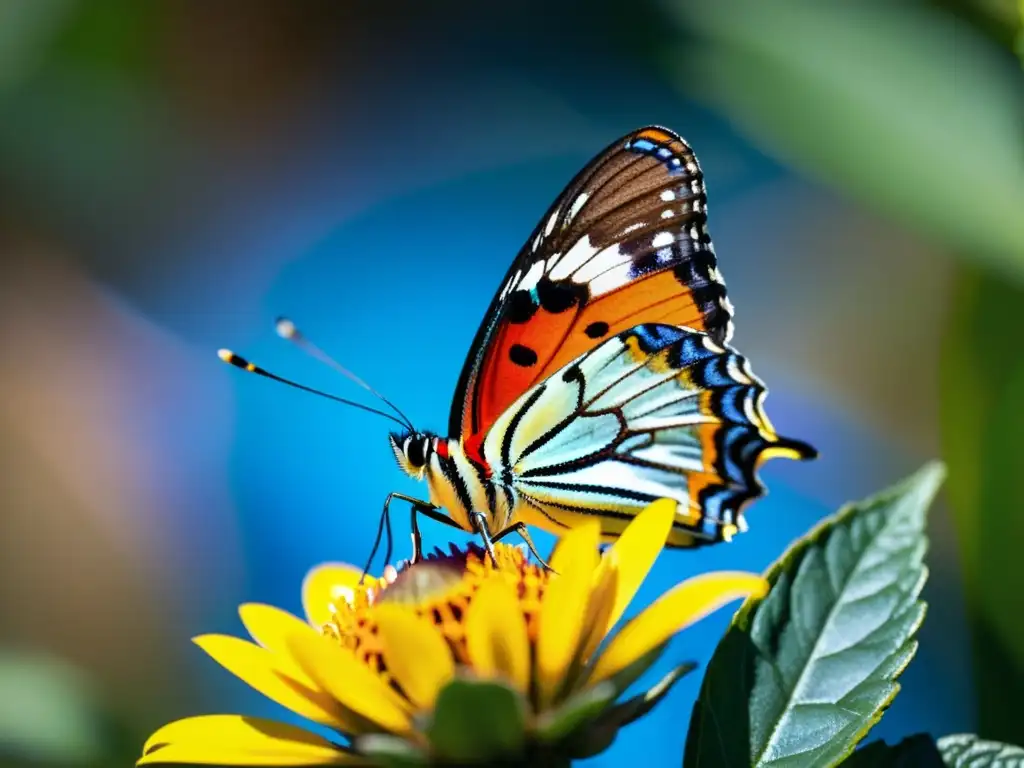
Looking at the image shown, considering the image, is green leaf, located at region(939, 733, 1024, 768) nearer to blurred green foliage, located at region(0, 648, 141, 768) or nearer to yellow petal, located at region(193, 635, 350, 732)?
yellow petal, located at region(193, 635, 350, 732)

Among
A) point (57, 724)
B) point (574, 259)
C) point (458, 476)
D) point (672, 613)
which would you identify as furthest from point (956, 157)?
point (57, 724)

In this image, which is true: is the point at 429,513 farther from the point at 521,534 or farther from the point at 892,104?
the point at 892,104

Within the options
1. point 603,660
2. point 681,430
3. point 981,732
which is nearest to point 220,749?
point 603,660

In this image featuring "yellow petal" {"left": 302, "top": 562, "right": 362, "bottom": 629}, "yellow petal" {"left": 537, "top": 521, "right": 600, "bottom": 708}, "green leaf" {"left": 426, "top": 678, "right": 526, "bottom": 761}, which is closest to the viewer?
"green leaf" {"left": 426, "top": 678, "right": 526, "bottom": 761}

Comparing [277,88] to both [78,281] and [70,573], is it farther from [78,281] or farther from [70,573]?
[70,573]

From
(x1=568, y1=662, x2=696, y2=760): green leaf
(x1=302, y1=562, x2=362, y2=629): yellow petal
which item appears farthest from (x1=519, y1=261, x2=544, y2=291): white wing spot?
(x1=568, y1=662, x2=696, y2=760): green leaf

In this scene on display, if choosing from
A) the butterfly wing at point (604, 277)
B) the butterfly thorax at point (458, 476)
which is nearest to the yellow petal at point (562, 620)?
the butterfly thorax at point (458, 476)
